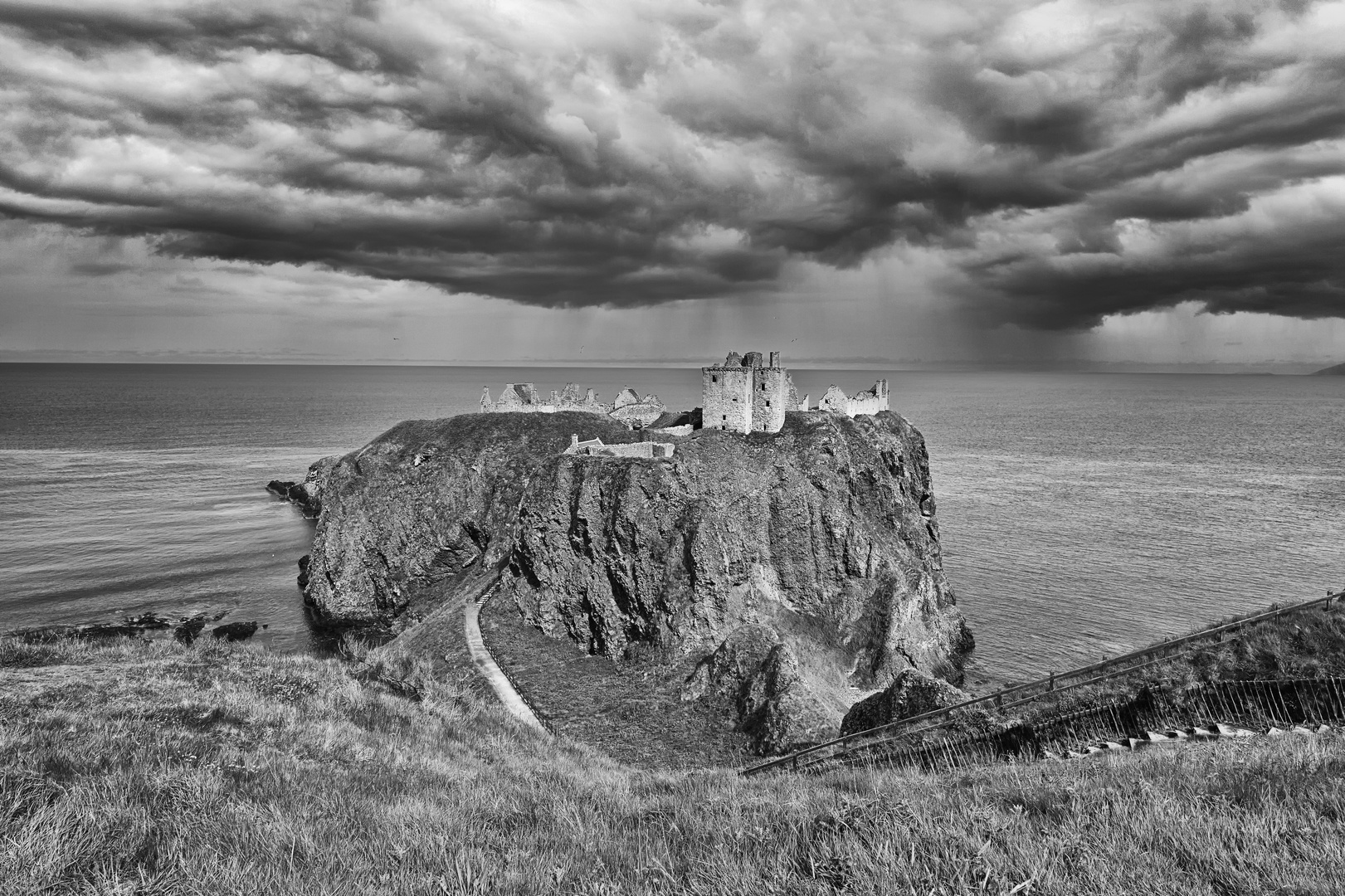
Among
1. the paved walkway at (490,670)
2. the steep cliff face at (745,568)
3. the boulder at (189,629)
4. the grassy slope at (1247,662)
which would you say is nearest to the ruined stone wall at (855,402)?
the steep cliff face at (745,568)

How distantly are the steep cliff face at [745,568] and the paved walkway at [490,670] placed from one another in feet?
11.1

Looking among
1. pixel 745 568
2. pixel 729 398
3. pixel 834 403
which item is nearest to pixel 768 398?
pixel 729 398

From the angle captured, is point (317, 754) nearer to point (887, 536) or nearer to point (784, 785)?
point (784, 785)

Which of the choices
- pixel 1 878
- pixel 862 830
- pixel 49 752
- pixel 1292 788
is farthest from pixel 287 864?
pixel 1292 788

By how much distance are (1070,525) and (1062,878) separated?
278ft

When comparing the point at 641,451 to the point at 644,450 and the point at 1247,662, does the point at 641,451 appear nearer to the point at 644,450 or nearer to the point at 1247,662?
the point at 644,450

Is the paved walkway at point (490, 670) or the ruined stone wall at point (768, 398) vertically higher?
the ruined stone wall at point (768, 398)

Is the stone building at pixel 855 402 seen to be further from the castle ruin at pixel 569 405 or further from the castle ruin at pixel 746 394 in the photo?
the castle ruin at pixel 569 405

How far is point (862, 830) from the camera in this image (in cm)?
762

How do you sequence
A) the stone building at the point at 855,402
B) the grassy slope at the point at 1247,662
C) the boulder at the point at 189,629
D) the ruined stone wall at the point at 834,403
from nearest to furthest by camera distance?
1. the grassy slope at the point at 1247,662
2. the boulder at the point at 189,629
3. the ruined stone wall at the point at 834,403
4. the stone building at the point at 855,402

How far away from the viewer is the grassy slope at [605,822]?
6785 millimetres

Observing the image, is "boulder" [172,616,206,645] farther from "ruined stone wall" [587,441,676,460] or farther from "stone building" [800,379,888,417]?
"stone building" [800,379,888,417]

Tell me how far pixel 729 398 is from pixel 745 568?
44.9 ft

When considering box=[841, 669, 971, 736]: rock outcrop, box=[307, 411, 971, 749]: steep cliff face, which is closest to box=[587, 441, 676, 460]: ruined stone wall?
box=[307, 411, 971, 749]: steep cliff face
